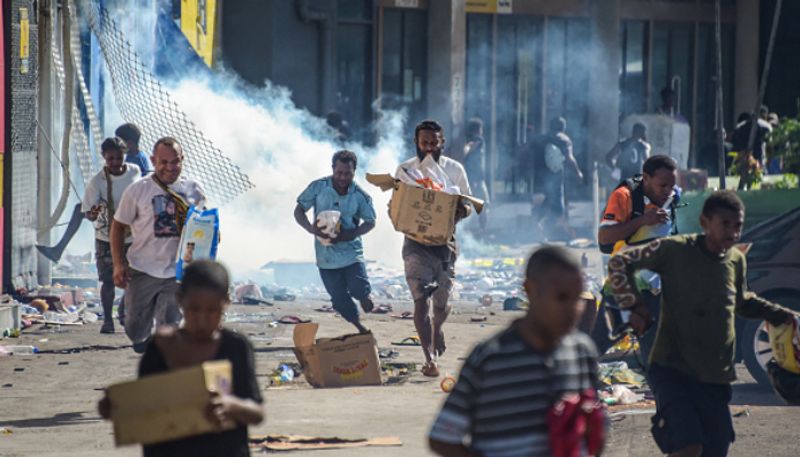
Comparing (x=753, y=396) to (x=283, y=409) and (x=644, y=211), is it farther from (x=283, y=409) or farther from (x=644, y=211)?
(x=283, y=409)

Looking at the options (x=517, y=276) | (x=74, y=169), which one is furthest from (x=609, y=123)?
(x=74, y=169)

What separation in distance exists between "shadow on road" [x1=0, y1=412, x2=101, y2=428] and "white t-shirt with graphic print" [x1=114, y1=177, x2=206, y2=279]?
0.94 metres

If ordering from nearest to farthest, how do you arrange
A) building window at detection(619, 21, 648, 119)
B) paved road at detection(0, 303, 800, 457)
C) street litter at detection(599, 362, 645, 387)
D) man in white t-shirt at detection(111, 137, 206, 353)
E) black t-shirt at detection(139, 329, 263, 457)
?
1. black t-shirt at detection(139, 329, 263, 457)
2. paved road at detection(0, 303, 800, 457)
3. man in white t-shirt at detection(111, 137, 206, 353)
4. street litter at detection(599, 362, 645, 387)
5. building window at detection(619, 21, 648, 119)

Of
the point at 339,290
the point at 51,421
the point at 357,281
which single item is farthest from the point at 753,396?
the point at 51,421

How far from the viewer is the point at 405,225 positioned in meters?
10.3

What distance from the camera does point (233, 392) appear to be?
4.46 m

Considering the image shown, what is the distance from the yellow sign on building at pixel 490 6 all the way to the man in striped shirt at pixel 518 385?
65.2 feet

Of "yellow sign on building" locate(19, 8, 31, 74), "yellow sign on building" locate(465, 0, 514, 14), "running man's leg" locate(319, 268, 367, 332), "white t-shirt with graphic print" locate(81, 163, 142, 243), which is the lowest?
"running man's leg" locate(319, 268, 367, 332)

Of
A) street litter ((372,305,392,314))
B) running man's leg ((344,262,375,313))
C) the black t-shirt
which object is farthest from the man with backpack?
street litter ((372,305,392,314))

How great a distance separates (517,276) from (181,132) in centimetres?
439

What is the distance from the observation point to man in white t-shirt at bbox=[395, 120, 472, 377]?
10.4 meters

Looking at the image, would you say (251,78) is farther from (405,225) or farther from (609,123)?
(405,225)

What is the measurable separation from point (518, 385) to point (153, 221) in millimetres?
5041

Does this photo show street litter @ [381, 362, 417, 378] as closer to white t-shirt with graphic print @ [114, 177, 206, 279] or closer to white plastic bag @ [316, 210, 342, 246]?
white plastic bag @ [316, 210, 342, 246]
